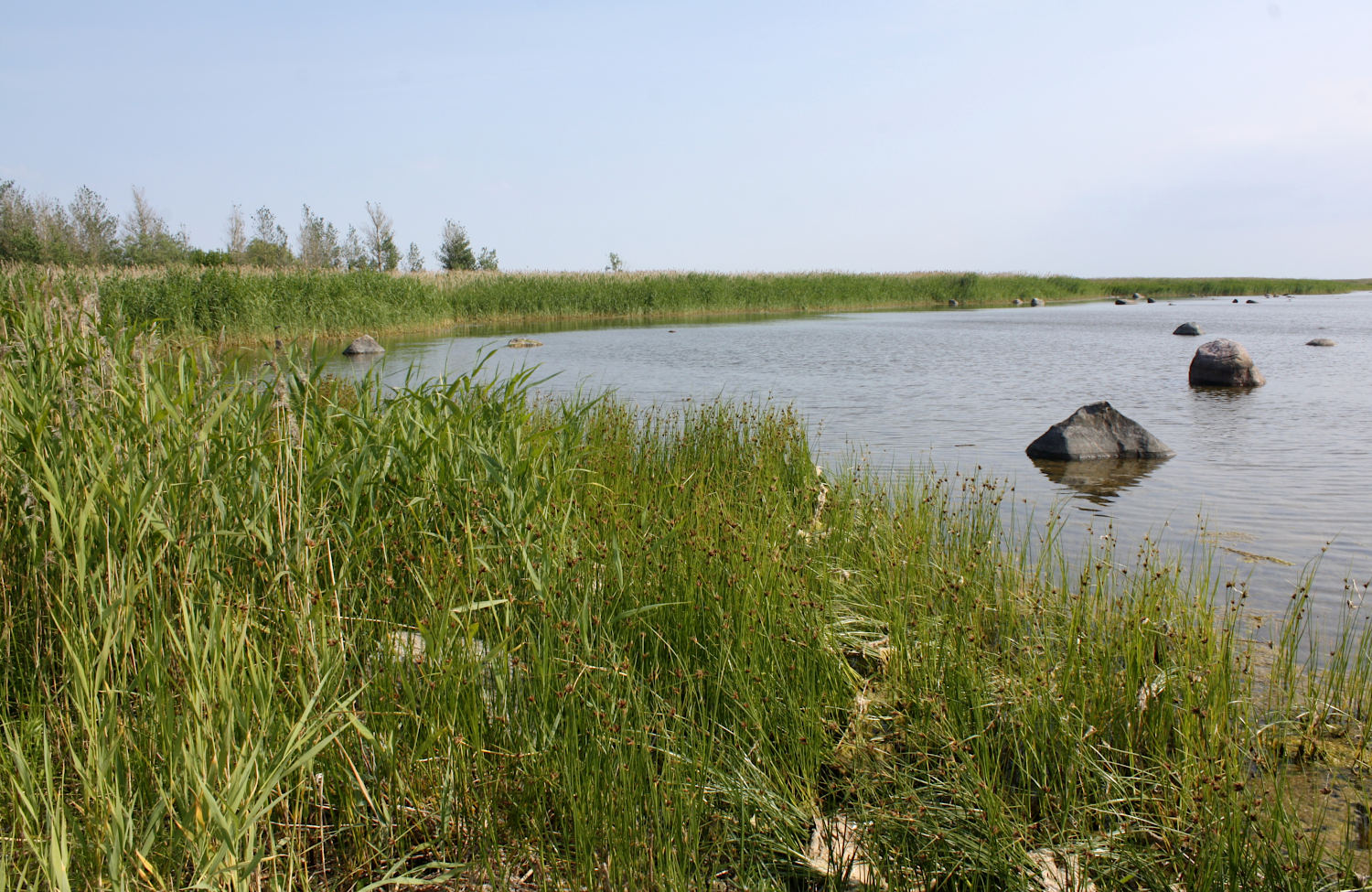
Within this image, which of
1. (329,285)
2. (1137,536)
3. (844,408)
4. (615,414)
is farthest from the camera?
(329,285)

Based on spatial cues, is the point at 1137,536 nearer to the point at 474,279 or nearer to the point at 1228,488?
the point at 1228,488

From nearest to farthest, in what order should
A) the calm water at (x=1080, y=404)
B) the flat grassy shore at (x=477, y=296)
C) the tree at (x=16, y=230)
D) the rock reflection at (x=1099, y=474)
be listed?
1. the calm water at (x=1080, y=404)
2. the rock reflection at (x=1099, y=474)
3. the flat grassy shore at (x=477, y=296)
4. the tree at (x=16, y=230)

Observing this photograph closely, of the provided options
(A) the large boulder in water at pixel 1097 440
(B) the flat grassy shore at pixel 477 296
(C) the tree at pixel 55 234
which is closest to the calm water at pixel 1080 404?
(A) the large boulder in water at pixel 1097 440

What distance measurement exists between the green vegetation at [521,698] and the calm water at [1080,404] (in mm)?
1102

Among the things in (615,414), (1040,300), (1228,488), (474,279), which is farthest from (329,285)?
(1040,300)

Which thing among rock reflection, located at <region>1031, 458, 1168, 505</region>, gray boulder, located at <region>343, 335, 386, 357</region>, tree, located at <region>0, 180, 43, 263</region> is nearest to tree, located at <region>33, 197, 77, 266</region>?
tree, located at <region>0, 180, 43, 263</region>

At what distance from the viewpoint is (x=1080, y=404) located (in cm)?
1231

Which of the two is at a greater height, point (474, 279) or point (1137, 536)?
point (474, 279)

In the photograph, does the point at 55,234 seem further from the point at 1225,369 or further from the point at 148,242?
the point at 1225,369

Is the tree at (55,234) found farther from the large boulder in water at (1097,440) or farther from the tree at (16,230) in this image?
the large boulder in water at (1097,440)

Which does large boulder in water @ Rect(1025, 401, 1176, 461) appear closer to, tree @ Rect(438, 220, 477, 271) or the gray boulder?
the gray boulder

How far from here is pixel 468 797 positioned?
2.19 m

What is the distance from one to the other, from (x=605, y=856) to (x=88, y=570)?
1.67 meters

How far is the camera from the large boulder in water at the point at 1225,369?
13.5 metres
